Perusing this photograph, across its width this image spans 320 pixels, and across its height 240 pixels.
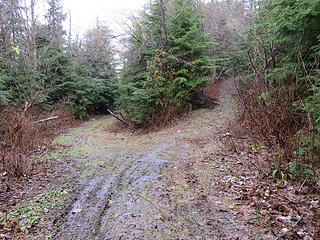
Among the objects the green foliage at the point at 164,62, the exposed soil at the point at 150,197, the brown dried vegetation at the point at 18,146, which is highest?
the green foliage at the point at 164,62

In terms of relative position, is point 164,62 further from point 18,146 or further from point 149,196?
point 149,196

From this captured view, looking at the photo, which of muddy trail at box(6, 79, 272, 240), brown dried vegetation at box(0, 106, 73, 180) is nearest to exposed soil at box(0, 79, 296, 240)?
muddy trail at box(6, 79, 272, 240)

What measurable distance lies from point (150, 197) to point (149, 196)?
0.04 m

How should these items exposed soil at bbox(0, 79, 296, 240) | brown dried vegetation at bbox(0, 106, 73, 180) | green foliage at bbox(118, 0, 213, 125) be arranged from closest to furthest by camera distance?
exposed soil at bbox(0, 79, 296, 240), brown dried vegetation at bbox(0, 106, 73, 180), green foliage at bbox(118, 0, 213, 125)

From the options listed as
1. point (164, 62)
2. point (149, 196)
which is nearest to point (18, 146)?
point (149, 196)

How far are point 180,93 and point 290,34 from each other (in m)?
5.46

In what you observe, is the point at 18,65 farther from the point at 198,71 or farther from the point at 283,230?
the point at 283,230

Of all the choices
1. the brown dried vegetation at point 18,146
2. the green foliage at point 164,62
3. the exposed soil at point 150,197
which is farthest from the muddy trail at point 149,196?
the green foliage at point 164,62

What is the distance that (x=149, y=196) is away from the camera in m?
3.62

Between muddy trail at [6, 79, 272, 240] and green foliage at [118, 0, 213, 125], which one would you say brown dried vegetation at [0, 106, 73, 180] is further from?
green foliage at [118, 0, 213, 125]

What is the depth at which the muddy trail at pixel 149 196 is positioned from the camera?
108 inches

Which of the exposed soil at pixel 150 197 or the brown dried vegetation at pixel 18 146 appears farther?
the brown dried vegetation at pixel 18 146

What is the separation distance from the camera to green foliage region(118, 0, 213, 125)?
375 inches

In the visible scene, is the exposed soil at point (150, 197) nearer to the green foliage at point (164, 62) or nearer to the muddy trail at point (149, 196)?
the muddy trail at point (149, 196)
